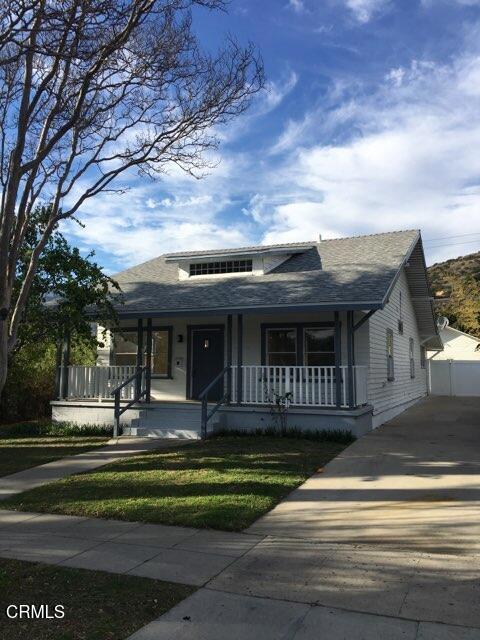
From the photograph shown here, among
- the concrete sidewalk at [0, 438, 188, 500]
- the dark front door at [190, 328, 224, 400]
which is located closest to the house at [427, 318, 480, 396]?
the dark front door at [190, 328, 224, 400]

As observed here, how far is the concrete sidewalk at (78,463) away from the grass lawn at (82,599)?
3.64 metres

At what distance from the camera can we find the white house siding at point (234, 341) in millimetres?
14008

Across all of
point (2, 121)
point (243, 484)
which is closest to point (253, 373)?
point (243, 484)

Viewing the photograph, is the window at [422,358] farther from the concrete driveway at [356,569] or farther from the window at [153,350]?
the concrete driveway at [356,569]

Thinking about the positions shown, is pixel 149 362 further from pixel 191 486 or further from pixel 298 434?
pixel 191 486

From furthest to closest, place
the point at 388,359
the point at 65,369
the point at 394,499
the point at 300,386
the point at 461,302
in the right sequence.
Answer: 1. the point at 461,302
2. the point at 388,359
3. the point at 65,369
4. the point at 300,386
5. the point at 394,499

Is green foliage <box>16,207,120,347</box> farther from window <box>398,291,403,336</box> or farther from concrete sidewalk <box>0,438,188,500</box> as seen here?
window <box>398,291,403,336</box>

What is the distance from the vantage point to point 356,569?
4914 millimetres

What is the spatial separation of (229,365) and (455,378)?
61.2ft

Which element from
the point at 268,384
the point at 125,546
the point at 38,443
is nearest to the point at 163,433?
the point at 268,384

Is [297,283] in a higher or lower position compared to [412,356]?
higher

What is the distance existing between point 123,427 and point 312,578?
993 cm

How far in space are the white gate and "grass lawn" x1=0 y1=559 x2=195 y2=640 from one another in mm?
26536

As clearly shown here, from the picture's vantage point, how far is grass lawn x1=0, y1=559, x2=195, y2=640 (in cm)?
379
